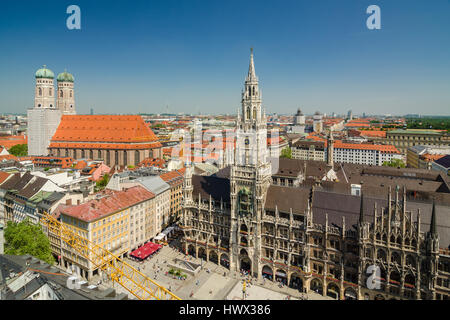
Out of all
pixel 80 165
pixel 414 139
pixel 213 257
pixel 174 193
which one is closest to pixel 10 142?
pixel 80 165

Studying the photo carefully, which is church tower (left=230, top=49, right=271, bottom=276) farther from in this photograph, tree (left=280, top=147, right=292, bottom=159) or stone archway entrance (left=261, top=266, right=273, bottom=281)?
tree (left=280, top=147, right=292, bottom=159)

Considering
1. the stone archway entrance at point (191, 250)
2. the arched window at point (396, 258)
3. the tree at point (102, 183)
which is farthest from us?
the tree at point (102, 183)

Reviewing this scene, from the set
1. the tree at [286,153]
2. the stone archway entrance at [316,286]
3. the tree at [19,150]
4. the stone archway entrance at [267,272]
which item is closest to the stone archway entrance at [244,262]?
the stone archway entrance at [267,272]

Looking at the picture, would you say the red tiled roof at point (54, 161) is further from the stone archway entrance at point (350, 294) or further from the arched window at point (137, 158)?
the stone archway entrance at point (350, 294)

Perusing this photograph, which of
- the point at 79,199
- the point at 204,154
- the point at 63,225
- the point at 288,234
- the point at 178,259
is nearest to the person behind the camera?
the point at 288,234

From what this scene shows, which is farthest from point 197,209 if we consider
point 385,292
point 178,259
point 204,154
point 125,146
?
point 125,146

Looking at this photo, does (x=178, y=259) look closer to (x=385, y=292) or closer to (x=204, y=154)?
(x=385, y=292)
